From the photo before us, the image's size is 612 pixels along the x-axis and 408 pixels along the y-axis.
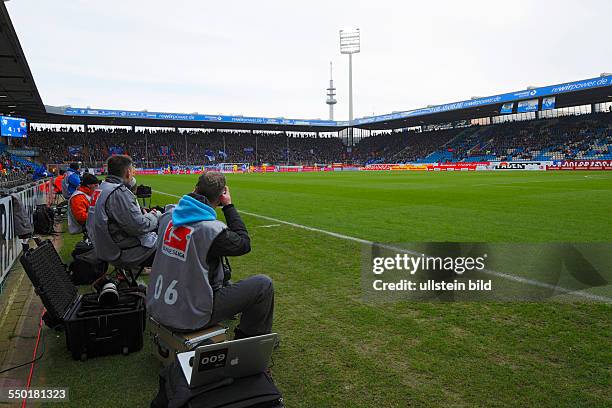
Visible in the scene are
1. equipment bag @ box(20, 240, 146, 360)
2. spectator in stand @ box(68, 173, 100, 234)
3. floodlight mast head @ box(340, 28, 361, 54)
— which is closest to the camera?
equipment bag @ box(20, 240, 146, 360)

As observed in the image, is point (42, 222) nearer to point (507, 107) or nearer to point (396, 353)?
point (396, 353)

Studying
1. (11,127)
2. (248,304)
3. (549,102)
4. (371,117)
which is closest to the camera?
(248,304)

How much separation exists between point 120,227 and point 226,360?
10.1ft

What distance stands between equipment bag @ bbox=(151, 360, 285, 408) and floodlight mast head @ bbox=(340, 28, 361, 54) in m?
80.0

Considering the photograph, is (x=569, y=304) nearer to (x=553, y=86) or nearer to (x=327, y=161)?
(x=553, y=86)

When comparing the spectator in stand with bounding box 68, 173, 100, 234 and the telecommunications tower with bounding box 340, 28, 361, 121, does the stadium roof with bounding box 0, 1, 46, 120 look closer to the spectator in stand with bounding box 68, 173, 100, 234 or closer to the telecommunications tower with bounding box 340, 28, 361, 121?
the spectator in stand with bounding box 68, 173, 100, 234

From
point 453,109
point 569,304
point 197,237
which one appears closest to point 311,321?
point 197,237

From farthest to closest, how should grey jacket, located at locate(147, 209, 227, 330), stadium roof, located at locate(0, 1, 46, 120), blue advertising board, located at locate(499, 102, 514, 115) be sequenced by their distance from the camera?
blue advertising board, located at locate(499, 102, 514, 115) < stadium roof, located at locate(0, 1, 46, 120) < grey jacket, located at locate(147, 209, 227, 330)

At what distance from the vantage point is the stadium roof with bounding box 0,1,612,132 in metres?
21.3

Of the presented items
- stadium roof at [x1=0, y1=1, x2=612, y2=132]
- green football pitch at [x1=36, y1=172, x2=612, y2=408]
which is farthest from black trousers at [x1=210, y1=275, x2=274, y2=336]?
stadium roof at [x1=0, y1=1, x2=612, y2=132]

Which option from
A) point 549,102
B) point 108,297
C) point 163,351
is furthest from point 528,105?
point 163,351

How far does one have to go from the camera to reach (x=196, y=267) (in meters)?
3.00

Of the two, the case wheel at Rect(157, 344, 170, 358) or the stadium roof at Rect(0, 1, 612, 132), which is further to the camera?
the stadium roof at Rect(0, 1, 612, 132)

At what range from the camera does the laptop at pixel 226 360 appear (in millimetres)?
2320
